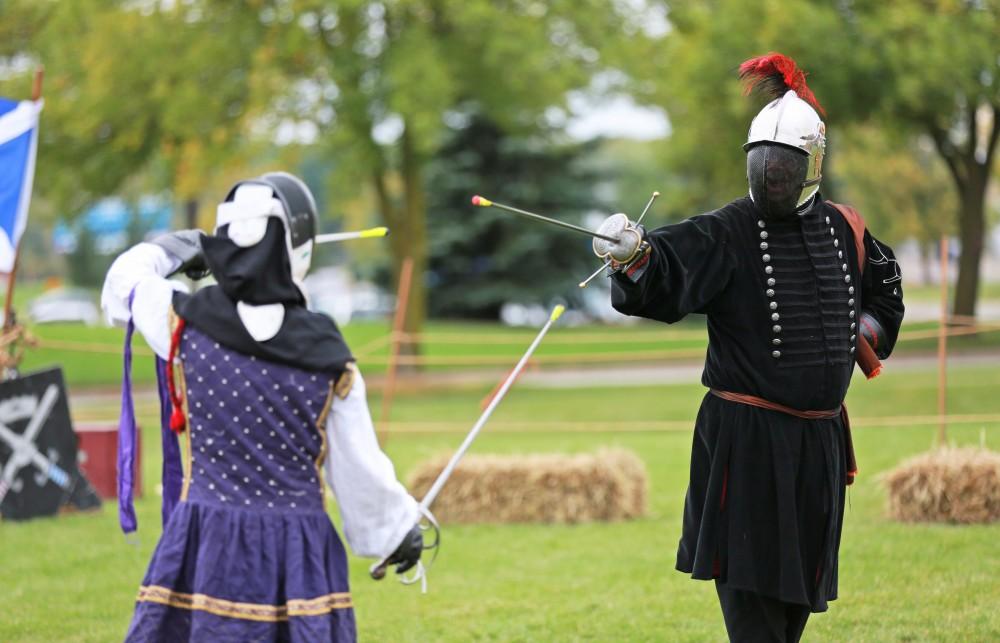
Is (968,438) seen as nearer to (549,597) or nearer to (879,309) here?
(549,597)

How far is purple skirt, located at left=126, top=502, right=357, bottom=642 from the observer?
11.3 feet

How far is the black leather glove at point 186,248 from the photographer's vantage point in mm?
3924

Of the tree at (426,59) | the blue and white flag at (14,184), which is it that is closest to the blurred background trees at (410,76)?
the tree at (426,59)

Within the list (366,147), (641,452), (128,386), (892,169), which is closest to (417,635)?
(128,386)

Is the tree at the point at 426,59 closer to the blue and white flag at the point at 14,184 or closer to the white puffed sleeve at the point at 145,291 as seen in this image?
the blue and white flag at the point at 14,184

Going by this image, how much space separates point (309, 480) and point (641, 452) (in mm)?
8970

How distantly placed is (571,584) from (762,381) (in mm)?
3028

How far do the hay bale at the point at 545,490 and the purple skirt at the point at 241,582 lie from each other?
5039 millimetres

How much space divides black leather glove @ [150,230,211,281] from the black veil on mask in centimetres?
39

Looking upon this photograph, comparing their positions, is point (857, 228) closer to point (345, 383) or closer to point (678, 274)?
point (678, 274)

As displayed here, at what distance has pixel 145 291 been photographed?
369 centimetres

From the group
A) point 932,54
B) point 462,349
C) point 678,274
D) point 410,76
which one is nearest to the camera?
point 678,274

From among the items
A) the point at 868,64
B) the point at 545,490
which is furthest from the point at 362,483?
the point at 868,64

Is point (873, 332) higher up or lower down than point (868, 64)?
lower down
